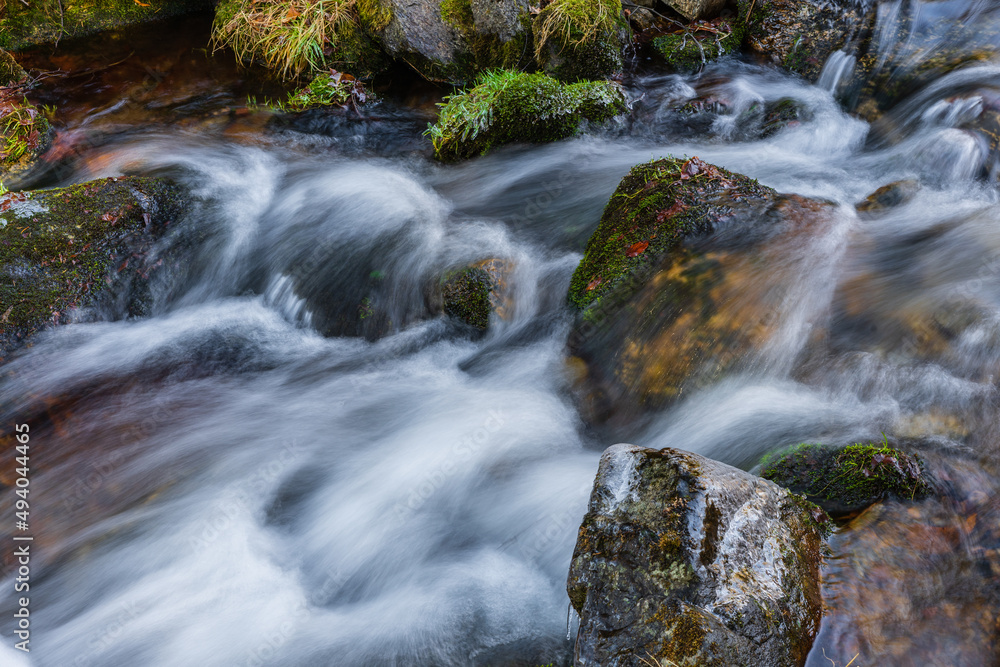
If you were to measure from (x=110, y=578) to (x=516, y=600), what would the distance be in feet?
7.60

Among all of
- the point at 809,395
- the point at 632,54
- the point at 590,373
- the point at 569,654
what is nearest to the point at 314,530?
the point at 569,654

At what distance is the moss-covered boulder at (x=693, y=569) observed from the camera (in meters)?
2.30

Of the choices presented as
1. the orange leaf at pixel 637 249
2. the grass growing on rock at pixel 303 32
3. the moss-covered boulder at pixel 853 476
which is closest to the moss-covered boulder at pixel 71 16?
the grass growing on rock at pixel 303 32

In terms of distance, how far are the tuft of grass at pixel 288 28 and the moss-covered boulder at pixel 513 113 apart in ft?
6.48

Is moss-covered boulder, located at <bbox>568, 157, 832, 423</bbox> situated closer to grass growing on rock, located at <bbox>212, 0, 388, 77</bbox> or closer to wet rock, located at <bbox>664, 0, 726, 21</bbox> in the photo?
wet rock, located at <bbox>664, 0, 726, 21</bbox>

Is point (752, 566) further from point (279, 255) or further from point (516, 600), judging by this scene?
point (279, 255)

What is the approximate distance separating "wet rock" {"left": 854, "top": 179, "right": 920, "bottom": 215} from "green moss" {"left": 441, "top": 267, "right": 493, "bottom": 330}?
3.17 m

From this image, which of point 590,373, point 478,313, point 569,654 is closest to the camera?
point 569,654

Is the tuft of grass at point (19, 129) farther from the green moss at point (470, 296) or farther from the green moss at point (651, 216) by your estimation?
the green moss at point (651, 216)

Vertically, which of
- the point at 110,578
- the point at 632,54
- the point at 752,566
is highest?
the point at 632,54

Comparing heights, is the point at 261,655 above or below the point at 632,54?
below

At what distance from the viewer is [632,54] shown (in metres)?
7.32

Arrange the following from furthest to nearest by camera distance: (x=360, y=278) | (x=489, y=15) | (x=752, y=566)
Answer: (x=489, y=15)
(x=360, y=278)
(x=752, y=566)

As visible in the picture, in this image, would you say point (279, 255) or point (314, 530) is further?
point (279, 255)
